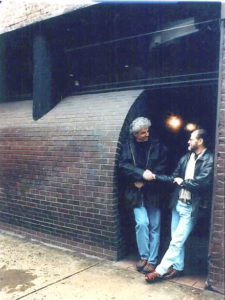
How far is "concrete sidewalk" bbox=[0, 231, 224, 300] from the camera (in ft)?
12.5

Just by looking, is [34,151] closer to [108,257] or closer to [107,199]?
[107,199]

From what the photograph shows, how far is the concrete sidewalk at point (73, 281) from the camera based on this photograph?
3814mm

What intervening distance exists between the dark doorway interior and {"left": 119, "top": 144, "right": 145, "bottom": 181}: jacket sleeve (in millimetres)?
392

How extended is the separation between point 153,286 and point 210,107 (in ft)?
10.1

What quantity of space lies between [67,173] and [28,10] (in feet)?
9.54

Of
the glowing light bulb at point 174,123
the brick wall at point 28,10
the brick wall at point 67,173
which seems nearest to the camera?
the brick wall at point 67,173

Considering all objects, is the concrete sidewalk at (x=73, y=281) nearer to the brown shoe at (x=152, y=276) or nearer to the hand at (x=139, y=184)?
the brown shoe at (x=152, y=276)

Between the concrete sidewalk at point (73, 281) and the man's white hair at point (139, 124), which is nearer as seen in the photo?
the concrete sidewalk at point (73, 281)

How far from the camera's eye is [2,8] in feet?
21.1

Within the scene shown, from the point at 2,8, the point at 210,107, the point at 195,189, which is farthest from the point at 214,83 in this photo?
the point at 2,8

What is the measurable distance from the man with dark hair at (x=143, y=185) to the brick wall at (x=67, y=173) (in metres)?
0.26

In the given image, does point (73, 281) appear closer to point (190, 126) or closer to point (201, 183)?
point (201, 183)

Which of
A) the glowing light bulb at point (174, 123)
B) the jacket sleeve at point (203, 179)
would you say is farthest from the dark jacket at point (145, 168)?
the glowing light bulb at point (174, 123)

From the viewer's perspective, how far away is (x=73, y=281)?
13.7ft
